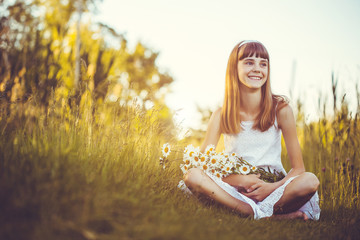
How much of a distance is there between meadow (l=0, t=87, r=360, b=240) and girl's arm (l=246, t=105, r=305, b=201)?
0.29 metres

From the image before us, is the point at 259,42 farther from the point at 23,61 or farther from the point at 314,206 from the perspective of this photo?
the point at 23,61

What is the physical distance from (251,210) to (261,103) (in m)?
1.12

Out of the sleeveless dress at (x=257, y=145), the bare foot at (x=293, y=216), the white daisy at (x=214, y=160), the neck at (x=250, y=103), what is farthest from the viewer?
the neck at (x=250, y=103)

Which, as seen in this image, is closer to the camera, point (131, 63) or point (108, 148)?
point (108, 148)

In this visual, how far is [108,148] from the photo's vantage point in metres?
2.04

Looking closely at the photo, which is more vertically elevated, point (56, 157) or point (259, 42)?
point (259, 42)

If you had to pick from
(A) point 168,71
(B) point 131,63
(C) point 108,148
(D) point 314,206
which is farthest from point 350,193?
(A) point 168,71

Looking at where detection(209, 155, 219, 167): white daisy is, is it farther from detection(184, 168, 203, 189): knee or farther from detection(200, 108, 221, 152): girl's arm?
detection(200, 108, 221, 152): girl's arm

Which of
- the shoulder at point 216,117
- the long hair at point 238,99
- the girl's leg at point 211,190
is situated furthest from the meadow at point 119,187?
the long hair at point 238,99

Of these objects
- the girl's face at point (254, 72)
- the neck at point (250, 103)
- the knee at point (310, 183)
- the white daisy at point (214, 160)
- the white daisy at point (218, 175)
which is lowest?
the white daisy at point (218, 175)

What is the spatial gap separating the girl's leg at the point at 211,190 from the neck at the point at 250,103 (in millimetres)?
935

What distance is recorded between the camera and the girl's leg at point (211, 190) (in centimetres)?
208

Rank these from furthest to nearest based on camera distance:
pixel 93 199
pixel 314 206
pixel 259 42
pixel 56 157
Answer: pixel 259 42, pixel 314 206, pixel 56 157, pixel 93 199

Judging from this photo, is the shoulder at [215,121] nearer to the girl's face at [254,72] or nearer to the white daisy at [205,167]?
the girl's face at [254,72]
